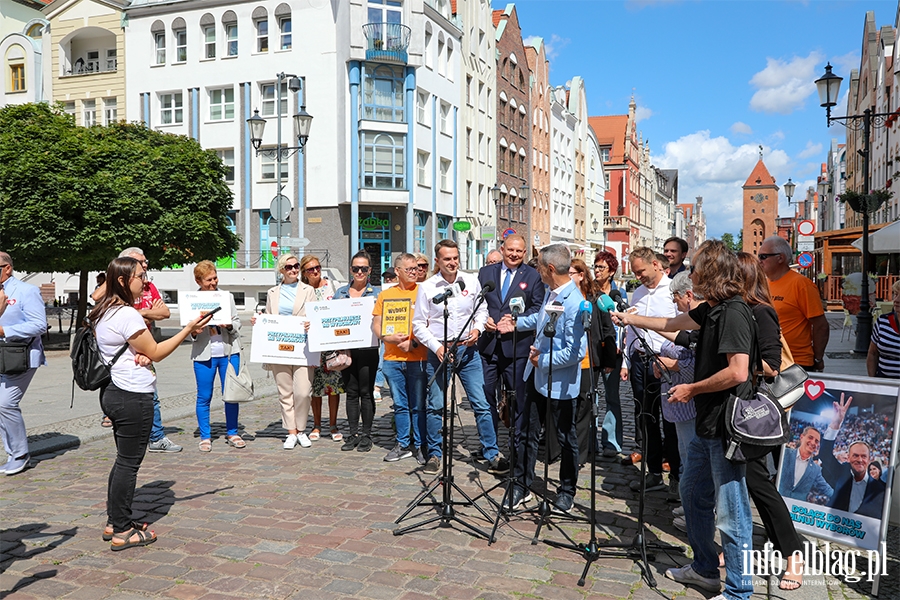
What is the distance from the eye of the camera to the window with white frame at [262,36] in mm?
36750

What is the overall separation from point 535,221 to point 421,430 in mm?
50688

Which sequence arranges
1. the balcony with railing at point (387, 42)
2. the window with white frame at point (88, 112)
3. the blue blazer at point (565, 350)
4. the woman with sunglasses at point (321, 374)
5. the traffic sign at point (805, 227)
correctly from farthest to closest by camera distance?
the window with white frame at point (88, 112) < the balcony with railing at point (387, 42) < the traffic sign at point (805, 227) < the woman with sunglasses at point (321, 374) < the blue blazer at point (565, 350)

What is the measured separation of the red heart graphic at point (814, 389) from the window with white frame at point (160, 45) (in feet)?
130

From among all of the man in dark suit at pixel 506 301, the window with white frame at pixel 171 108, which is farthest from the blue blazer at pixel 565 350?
the window with white frame at pixel 171 108

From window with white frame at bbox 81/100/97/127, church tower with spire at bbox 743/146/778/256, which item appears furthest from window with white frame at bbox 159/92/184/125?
church tower with spire at bbox 743/146/778/256

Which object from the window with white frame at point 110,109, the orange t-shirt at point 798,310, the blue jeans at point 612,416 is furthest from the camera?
the window with white frame at point 110,109

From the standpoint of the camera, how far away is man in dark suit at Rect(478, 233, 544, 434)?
7.04 metres

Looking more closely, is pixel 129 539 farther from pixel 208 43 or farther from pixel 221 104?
pixel 208 43

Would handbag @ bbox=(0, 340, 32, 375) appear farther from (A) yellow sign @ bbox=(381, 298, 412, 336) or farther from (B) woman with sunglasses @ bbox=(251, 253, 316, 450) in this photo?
(A) yellow sign @ bbox=(381, 298, 412, 336)

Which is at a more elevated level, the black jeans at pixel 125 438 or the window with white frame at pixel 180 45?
the window with white frame at pixel 180 45

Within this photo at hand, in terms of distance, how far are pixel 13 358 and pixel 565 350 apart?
5.34 metres

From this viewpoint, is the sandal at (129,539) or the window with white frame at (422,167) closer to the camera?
the sandal at (129,539)

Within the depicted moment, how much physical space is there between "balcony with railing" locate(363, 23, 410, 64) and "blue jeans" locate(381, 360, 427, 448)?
3035 centimetres

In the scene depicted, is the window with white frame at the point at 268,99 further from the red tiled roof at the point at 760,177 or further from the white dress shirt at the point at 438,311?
the red tiled roof at the point at 760,177
